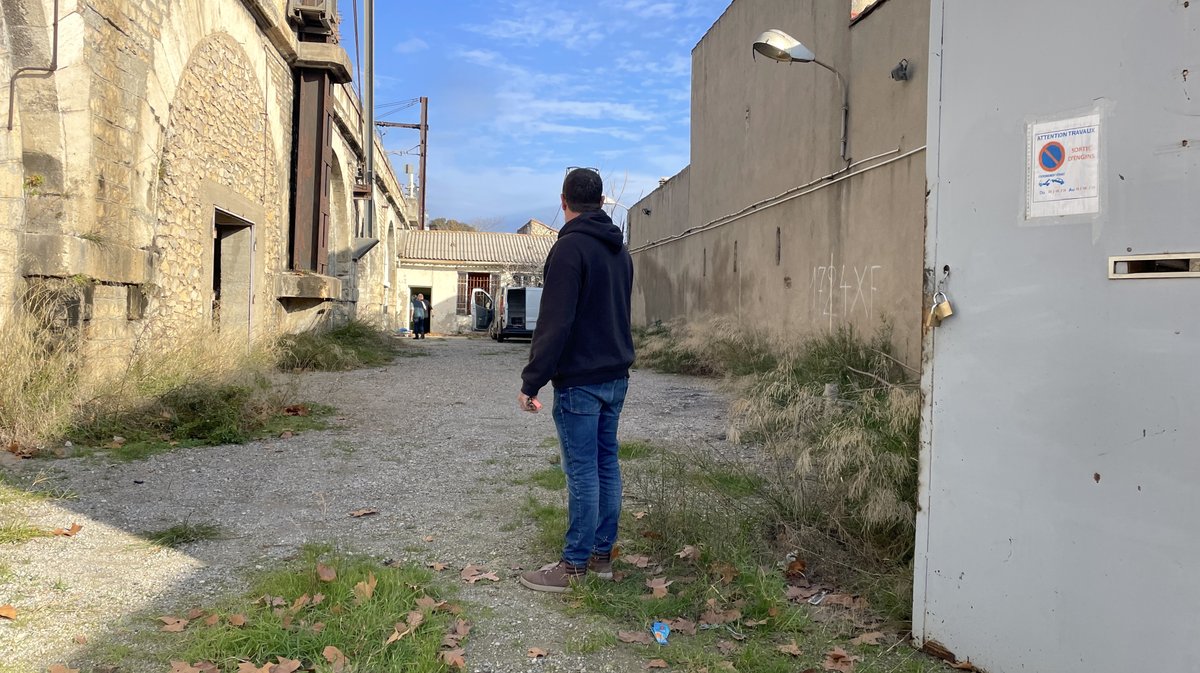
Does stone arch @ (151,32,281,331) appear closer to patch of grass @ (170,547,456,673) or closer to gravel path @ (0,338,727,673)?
gravel path @ (0,338,727,673)

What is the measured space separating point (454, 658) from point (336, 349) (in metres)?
9.12

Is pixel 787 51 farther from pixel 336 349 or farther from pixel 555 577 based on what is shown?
pixel 336 349

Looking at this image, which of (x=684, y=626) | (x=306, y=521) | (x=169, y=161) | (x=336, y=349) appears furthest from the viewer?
(x=336, y=349)

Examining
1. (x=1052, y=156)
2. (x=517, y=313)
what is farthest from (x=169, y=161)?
(x=517, y=313)

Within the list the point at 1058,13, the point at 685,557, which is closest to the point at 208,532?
the point at 685,557

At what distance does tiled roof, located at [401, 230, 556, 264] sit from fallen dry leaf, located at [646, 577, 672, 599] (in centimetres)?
3273

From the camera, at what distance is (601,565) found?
3.06m

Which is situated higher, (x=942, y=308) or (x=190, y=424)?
(x=942, y=308)

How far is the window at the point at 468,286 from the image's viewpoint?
34.9 m

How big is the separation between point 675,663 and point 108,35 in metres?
6.40

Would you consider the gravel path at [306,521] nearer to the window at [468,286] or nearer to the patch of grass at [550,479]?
the patch of grass at [550,479]

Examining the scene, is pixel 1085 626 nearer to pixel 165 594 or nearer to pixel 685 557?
pixel 685 557

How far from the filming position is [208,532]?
138 inches

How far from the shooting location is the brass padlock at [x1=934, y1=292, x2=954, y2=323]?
2330 millimetres
